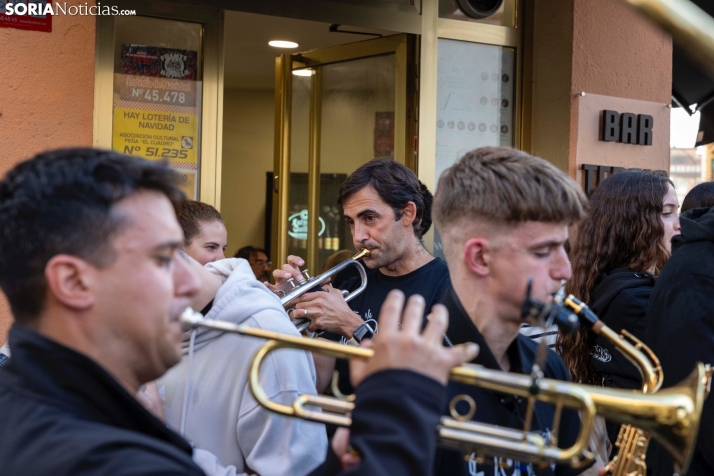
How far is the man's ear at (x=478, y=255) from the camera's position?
2.15m

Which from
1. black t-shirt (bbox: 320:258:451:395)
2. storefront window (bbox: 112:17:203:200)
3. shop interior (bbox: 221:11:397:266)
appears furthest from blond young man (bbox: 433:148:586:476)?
shop interior (bbox: 221:11:397:266)

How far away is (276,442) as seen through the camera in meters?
2.51

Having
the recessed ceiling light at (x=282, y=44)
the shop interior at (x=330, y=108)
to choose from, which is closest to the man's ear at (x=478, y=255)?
the shop interior at (x=330, y=108)

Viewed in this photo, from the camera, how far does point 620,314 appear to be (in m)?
3.51

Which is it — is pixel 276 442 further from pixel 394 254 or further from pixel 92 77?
pixel 92 77

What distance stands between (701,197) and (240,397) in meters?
2.92

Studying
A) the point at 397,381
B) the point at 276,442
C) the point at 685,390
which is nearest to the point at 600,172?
the point at 276,442

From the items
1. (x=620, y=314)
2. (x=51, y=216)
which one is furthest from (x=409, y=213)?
(x=51, y=216)

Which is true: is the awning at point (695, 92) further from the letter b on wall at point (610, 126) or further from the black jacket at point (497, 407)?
the black jacket at point (497, 407)

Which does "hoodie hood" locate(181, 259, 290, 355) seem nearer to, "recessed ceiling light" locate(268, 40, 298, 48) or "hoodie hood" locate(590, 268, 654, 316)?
"hoodie hood" locate(590, 268, 654, 316)

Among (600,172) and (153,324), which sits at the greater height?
(600,172)

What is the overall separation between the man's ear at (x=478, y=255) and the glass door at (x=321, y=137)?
14.2 feet

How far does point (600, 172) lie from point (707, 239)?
3.67 metres

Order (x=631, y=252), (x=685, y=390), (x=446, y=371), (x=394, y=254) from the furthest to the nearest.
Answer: (x=394, y=254) → (x=631, y=252) → (x=685, y=390) → (x=446, y=371)
